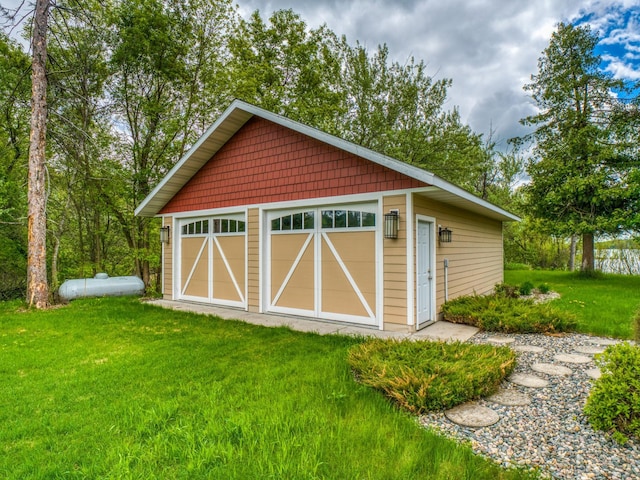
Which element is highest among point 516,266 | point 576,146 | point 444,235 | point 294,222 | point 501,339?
point 576,146

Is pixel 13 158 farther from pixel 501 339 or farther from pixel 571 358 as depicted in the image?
pixel 571 358

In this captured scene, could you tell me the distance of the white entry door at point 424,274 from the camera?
18.7 feet

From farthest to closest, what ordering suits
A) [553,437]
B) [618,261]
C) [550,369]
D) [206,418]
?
1. [618,261]
2. [550,369]
3. [206,418]
4. [553,437]

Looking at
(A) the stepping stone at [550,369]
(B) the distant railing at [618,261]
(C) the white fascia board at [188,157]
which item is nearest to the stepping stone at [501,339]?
(A) the stepping stone at [550,369]

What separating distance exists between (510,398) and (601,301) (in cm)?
691

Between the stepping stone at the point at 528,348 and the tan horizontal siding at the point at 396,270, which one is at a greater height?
the tan horizontal siding at the point at 396,270

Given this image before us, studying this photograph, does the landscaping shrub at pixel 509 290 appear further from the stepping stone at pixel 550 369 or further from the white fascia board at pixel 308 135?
the stepping stone at pixel 550 369

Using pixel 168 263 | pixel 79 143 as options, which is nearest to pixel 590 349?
pixel 168 263

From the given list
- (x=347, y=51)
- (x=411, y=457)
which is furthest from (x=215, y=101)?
(x=411, y=457)

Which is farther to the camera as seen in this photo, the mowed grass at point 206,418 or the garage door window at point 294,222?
the garage door window at point 294,222

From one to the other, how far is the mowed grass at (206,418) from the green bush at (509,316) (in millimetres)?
2334

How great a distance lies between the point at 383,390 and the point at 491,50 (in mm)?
10676

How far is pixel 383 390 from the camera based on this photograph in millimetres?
3178

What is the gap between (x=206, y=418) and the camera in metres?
2.71
